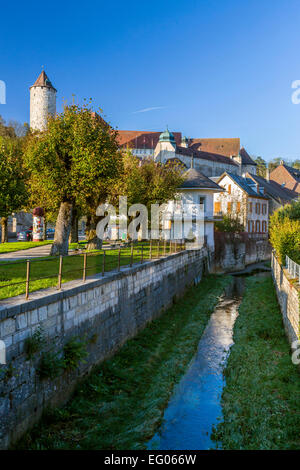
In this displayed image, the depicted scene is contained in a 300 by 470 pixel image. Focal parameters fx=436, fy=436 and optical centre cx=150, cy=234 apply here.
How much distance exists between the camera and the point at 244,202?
167 ft

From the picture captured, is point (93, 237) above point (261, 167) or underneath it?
underneath

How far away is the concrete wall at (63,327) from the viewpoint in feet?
24.3

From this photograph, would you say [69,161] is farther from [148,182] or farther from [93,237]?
[148,182]

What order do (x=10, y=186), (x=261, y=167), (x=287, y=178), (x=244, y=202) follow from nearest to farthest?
(x=10, y=186) < (x=244, y=202) < (x=287, y=178) < (x=261, y=167)

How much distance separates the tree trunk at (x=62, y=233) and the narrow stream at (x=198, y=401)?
24.7 ft

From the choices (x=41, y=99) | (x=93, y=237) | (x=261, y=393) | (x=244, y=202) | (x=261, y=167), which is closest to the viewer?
(x=261, y=393)

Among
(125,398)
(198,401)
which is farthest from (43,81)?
(198,401)

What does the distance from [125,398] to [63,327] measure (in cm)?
241

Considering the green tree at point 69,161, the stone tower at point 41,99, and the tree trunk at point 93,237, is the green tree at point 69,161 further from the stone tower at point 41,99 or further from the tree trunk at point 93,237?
the stone tower at point 41,99

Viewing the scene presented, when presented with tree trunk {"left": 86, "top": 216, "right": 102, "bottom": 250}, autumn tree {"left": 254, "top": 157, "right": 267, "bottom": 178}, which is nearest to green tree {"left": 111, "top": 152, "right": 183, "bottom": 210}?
tree trunk {"left": 86, "top": 216, "right": 102, "bottom": 250}

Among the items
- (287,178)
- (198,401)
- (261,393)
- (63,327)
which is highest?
(287,178)

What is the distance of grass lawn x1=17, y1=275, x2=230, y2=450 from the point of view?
8.28 m

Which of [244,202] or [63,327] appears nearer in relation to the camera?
[63,327]

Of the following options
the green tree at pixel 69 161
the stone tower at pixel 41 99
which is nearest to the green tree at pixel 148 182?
the green tree at pixel 69 161
